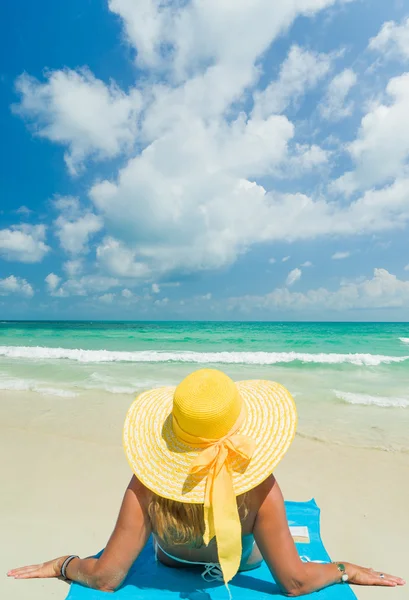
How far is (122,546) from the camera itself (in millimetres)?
1888

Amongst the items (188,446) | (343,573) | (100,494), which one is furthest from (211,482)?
(100,494)

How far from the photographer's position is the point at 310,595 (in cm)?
208

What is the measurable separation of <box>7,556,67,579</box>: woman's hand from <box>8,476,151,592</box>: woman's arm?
18cm

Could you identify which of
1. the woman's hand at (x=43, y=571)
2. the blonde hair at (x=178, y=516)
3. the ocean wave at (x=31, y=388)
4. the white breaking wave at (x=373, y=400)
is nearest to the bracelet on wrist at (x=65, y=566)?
the woman's hand at (x=43, y=571)

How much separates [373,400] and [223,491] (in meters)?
7.31

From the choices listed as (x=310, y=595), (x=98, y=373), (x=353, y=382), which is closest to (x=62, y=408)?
(x=98, y=373)

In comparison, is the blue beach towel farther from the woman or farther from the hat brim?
the hat brim

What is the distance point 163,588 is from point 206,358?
629 inches

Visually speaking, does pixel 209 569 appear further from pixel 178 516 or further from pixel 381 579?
pixel 381 579

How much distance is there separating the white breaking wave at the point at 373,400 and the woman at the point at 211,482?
20.4ft

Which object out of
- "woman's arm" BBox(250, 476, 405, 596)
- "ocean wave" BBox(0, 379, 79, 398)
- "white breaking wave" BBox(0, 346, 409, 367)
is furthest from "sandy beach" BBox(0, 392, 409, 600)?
"white breaking wave" BBox(0, 346, 409, 367)

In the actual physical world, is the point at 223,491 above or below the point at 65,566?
above

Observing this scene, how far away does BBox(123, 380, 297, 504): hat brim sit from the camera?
5.78ft

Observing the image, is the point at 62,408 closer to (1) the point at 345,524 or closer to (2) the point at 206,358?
(1) the point at 345,524
